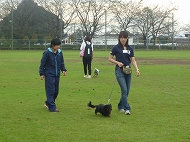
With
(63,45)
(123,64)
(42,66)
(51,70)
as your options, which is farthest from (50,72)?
(63,45)

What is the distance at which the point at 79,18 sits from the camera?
6831 cm

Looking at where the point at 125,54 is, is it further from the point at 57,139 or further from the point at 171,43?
the point at 171,43

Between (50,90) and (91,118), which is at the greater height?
(50,90)

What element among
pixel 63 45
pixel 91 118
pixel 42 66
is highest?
pixel 63 45

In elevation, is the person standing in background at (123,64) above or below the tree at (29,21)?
below

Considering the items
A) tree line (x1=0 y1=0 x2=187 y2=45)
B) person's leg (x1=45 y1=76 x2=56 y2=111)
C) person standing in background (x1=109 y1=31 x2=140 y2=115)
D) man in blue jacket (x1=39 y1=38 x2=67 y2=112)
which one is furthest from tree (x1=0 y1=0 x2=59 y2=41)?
person standing in background (x1=109 y1=31 x2=140 y2=115)

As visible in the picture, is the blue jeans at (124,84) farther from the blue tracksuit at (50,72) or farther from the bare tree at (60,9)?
the bare tree at (60,9)

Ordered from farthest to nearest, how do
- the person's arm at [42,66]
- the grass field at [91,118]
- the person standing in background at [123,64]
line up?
1. the person's arm at [42,66]
2. the person standing in background at [123,64]
3. the grass field at [91,118]

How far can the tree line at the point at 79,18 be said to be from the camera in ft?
210

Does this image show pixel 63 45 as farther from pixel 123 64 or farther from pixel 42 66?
pixel 123 64

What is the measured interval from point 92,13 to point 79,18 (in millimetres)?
2617

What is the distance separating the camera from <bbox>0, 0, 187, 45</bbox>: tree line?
63.9 m

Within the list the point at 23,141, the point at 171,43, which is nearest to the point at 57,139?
the point at 23,141

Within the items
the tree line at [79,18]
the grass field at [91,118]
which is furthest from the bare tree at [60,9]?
the grass field at [91,118]
